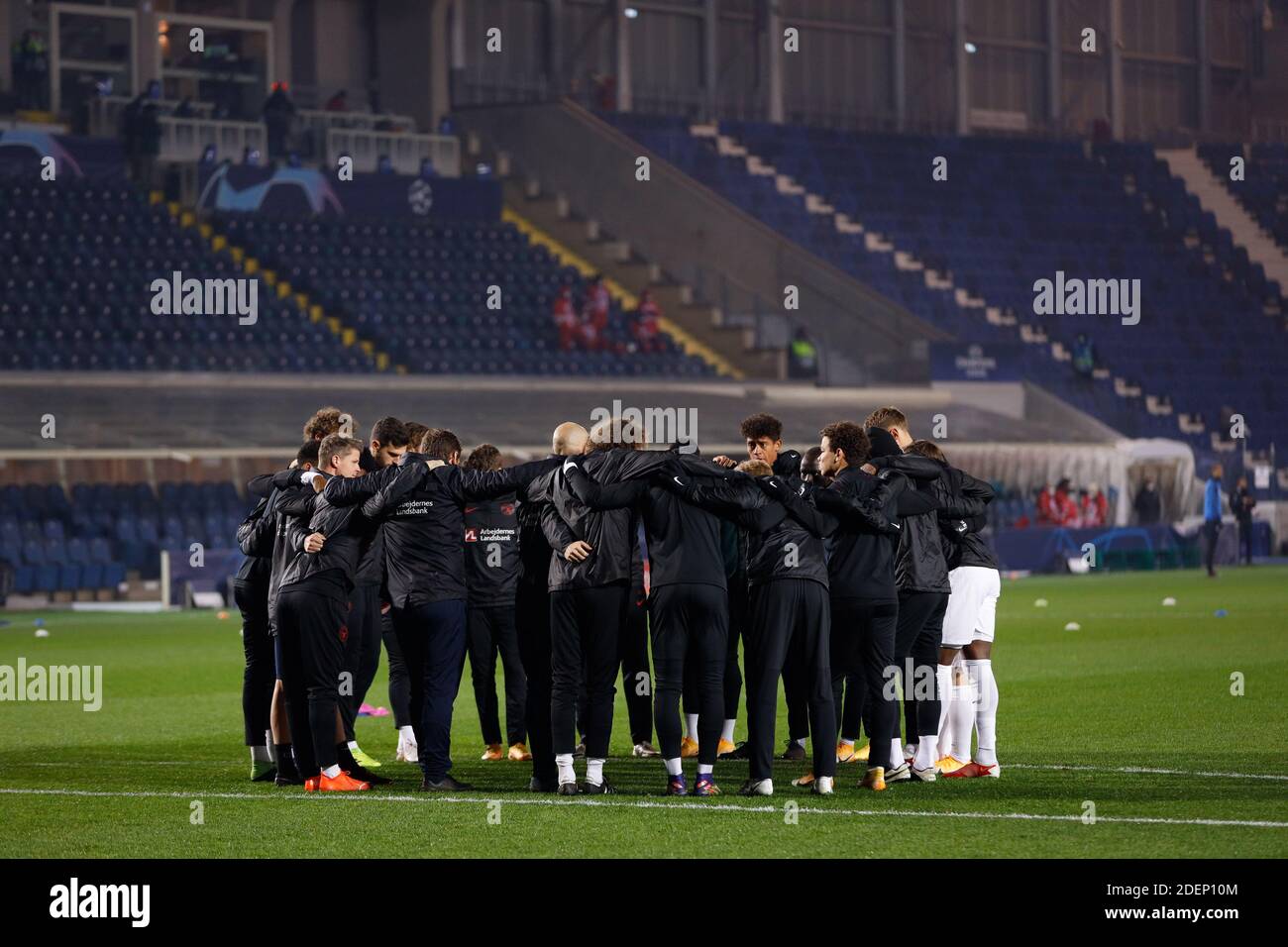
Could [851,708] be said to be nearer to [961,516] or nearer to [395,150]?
[961,516]

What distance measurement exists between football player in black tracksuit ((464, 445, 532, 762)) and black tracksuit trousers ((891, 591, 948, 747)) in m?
2.50

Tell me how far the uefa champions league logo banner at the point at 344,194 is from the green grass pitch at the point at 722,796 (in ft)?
75.2

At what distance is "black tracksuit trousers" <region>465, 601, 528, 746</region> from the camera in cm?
1357

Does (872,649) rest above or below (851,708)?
above

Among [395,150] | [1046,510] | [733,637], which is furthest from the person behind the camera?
[395,150]

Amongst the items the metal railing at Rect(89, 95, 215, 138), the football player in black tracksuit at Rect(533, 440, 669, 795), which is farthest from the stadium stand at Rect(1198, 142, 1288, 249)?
the football player in black tracksuit at Rect(533, 440, 669, 795)

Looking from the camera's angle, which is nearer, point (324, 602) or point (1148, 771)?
point (324, 602)

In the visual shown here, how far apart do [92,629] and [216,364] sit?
10118 mm

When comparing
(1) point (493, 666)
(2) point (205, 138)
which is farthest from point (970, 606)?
(2) point (205, 138)

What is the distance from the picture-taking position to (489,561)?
13.7 meters

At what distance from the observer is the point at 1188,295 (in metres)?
52.7

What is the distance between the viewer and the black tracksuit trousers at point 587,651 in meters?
11.4

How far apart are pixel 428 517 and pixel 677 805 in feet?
7.07
